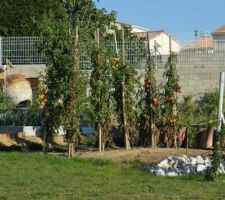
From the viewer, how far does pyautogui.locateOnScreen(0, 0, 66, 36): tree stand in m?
46.0

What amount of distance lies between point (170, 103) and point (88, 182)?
5.83 meters

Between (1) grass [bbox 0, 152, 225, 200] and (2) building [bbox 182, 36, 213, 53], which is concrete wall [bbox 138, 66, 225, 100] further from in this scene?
(1) grass [bbox 0, 152, 225, 200]

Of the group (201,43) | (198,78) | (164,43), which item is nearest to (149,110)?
(198,78)

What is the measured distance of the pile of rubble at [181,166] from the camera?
40.2 ft

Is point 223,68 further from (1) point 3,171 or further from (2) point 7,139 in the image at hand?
(1) point 3,171

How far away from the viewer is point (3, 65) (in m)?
29.2

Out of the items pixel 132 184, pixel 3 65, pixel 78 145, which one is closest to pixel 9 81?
pixel 3 65

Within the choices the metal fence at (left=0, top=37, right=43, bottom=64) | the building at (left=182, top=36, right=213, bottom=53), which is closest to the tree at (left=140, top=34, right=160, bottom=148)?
the building at (left=182, top=36, right=213, bottom=53)

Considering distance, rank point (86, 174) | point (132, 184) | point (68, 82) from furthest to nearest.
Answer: point (68, 82)
point (86, 174)
point (132, 184)

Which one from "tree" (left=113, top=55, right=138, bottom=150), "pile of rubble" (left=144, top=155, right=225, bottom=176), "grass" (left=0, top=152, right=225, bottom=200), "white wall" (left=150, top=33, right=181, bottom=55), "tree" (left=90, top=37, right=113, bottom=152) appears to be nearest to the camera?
"grass" (left=0, top=152, right=225, bottom=200)

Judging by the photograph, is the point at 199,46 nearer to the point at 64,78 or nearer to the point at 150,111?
the point at 150,111

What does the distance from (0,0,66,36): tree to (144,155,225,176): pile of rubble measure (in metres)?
33.1

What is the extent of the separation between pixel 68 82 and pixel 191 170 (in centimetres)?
396

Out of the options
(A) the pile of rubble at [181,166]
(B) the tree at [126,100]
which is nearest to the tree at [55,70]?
(B) the tree at [126,100]
